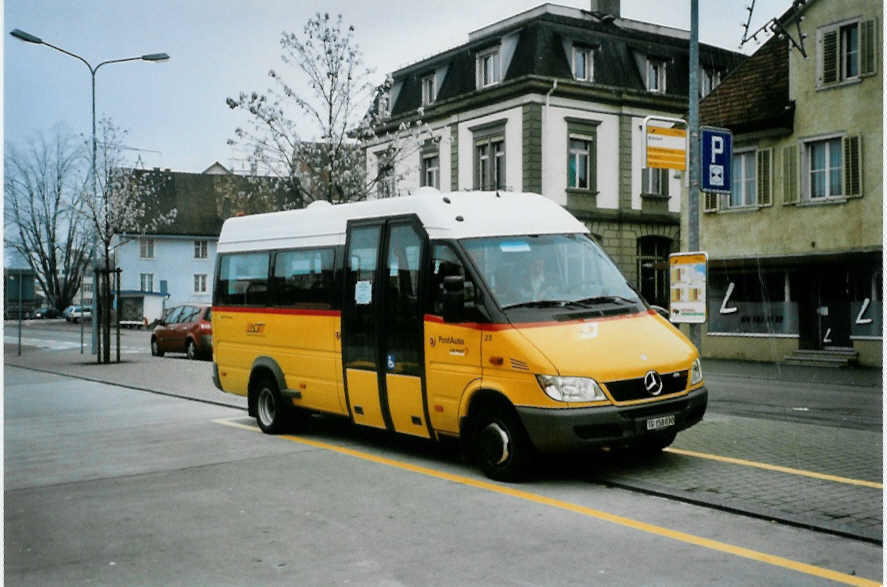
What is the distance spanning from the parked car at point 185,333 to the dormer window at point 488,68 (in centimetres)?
1345

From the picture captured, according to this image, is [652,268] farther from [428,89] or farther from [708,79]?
[428,89]

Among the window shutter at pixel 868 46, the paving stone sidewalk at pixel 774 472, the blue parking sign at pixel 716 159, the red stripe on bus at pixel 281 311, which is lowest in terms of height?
the paving stone sidewalk at pixel 774 472

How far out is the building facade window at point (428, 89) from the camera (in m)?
39.3

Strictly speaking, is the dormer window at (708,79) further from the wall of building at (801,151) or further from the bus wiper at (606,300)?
the bus wiper at (606,300)

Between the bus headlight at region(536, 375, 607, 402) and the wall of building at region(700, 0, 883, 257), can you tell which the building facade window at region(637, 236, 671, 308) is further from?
the bus headlight at region(536, 375, 607, 402)

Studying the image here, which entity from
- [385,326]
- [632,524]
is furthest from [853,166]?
[632,524]

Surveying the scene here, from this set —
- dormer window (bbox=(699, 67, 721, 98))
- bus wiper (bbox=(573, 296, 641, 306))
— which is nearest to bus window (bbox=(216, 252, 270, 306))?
bus wiper (bbox=(573, 296, 641, 306))

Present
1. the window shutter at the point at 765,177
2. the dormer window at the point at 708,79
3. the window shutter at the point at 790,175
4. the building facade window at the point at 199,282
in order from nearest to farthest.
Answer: the window shutter at the point at 790,175 < the window shutter at the point at 765,177 < the dormer window at the point at 708,79 < the building facade window at the point at 199,282

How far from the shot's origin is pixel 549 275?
9.02m

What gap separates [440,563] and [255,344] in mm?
6800

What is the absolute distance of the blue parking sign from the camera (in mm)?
13484

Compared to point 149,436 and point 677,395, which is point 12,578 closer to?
point 677,395

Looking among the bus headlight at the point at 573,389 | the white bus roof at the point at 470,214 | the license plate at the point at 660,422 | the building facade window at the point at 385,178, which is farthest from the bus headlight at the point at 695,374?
the building facade window at the point at 385,178

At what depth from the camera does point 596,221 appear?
117ft
